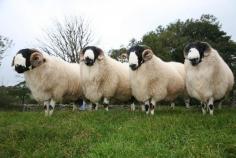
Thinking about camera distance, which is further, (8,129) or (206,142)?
(8,129)

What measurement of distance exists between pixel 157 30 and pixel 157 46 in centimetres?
865

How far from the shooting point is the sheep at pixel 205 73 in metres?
→ 15.5

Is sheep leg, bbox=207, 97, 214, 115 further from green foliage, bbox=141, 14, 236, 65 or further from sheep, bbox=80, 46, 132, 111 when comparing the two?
green foliage, bbox=141, 14, 236, 65

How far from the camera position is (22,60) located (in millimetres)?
16938

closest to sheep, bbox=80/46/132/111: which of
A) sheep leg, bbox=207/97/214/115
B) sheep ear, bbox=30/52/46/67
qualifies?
sheep ear, bbox=30/52/46/67

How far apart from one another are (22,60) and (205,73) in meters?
6.40

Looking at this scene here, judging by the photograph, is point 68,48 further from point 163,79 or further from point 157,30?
point 163,79

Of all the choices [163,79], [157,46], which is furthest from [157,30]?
[163,79]

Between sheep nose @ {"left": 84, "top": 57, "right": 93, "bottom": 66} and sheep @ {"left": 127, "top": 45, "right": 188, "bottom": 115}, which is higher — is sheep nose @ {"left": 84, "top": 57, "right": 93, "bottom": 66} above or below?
above

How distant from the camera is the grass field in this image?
10.2 meters

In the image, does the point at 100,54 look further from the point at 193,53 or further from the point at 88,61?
the point at 193,53

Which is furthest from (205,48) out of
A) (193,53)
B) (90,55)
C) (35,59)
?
(35,59)

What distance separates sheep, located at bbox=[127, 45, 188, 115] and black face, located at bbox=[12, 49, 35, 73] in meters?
3.64

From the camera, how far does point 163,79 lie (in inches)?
665
